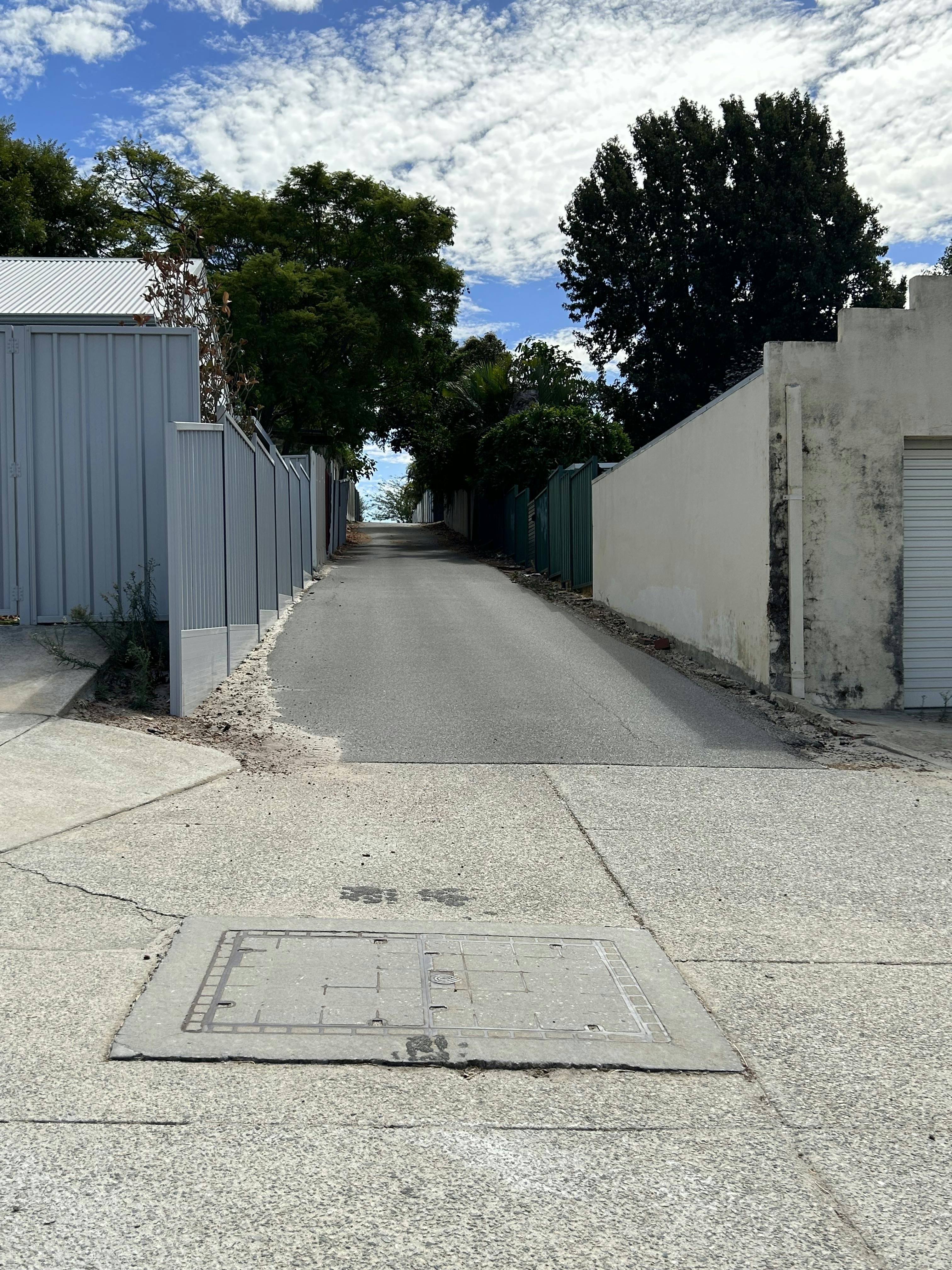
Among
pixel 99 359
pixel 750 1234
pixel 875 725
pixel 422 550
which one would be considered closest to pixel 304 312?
pixel 422 550

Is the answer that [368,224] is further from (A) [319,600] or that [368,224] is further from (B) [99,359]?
(B) [99,359]

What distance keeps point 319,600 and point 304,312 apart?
1401cm

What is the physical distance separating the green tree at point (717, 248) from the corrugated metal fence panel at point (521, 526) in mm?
8606

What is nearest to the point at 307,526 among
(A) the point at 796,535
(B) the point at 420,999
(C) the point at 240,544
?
(C) the point at 240,544

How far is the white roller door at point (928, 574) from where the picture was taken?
10383mm

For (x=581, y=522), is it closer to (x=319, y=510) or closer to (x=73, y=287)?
(x=319, y=510)

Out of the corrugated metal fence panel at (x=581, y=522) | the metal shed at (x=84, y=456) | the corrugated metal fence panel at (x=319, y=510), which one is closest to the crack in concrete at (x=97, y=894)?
the metal shed at (x=84, y=456)

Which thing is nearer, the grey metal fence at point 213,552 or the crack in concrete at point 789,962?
the crack in concrete at point 789,962

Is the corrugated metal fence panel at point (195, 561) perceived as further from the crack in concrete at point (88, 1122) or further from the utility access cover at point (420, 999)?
the crack in concrete at point (88, 1122)

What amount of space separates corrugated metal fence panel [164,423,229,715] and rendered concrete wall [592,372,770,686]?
15.9 ft

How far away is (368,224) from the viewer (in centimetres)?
3338

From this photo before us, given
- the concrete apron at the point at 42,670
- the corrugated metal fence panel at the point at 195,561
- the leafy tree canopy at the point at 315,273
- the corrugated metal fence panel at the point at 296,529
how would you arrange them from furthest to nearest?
the leafy tree canopy at the point at 315,273, the corrugated metal fence panel at the point at 296,529, the corrugated metal fence panel at the point at 195,561, the concrete apron at the point at 42,670

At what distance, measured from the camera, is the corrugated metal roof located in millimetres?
13484

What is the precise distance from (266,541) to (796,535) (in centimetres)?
648
